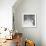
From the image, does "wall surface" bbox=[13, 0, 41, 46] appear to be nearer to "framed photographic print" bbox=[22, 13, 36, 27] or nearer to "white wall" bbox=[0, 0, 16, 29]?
"framed photographic print" bbox=[22, 13, 36, 27]

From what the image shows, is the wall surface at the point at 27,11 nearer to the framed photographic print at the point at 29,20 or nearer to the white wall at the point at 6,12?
the framed photographic print at the point at 29,20

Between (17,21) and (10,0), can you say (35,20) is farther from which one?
(10,0)

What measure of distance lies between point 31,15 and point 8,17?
0.90 metres

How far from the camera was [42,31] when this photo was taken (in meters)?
4.33

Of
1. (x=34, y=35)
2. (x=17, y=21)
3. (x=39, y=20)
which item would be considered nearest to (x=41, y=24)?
(x=39, y=20)

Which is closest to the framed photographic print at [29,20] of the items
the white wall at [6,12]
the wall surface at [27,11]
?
the wall surface at [27,11]

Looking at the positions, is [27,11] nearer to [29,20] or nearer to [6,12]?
[29,20]

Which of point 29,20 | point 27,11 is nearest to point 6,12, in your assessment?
point 27,11

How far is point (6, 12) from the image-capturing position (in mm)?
4133

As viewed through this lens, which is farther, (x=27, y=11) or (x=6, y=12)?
(x=27, y=11)

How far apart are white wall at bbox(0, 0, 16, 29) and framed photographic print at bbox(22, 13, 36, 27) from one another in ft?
1.89

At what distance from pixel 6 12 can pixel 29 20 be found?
933mm

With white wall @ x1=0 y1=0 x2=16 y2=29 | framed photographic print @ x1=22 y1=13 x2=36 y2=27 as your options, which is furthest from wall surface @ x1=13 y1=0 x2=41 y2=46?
white wall @ x1=0 y1=0 x2=16 y2=29

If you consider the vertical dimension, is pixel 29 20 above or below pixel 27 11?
below
